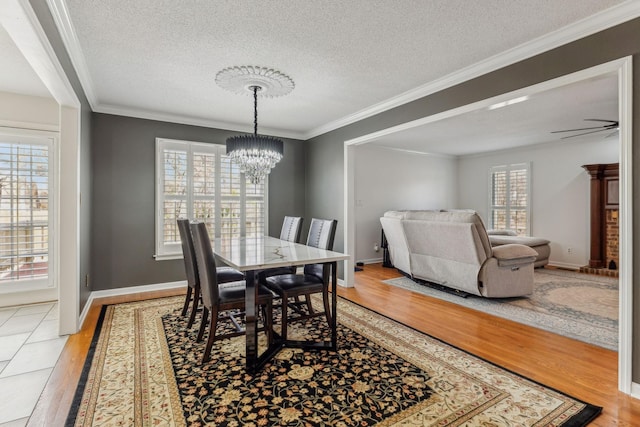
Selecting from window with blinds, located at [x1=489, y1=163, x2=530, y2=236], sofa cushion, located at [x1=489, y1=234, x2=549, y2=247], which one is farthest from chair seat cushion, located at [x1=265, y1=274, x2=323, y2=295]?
window with blinds, located at [x1=489, y1=163, x2=530, y2=236]

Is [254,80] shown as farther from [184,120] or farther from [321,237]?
[184,120]

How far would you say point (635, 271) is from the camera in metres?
1.96

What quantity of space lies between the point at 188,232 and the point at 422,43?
255 cm

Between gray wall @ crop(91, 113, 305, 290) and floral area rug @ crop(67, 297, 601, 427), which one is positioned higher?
gray wall @ crop(91, 113, 305, 290)

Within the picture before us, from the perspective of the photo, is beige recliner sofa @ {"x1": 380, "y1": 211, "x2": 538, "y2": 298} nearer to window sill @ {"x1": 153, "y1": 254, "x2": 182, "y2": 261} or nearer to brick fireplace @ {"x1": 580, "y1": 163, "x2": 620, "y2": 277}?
brick fireplace @ {"x1": 580, "y1": 163, "x2": 620, "y2": 277}

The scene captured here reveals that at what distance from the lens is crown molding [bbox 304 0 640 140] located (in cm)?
206

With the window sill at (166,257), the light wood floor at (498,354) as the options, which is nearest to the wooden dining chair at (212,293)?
the light wood floor at (498,354)

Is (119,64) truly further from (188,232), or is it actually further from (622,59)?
(622,59)

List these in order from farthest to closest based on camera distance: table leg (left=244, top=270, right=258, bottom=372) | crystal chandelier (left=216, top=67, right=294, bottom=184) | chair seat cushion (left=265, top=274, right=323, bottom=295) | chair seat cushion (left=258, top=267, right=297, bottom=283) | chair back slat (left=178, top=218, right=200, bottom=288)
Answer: chair seat cushion (left=258, top=267, right=297, bottom=283), crystal chandelier (left=216, top=67, right=294, bottom=184), chair back slat (left=178, top=218, right=200, bottom=288), chair seat cushion (left=265, top=274, right=323, bottom=295), table leg (left=244, top=270, right=258, bottom=372)

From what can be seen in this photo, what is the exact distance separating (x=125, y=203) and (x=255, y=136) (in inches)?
93.7

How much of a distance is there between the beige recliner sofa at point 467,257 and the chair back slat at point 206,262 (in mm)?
2903

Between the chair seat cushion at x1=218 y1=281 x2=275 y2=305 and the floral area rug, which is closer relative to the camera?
the floral area rug

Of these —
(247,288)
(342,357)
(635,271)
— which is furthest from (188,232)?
(635,271)

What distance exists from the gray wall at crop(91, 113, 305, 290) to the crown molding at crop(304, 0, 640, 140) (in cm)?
330
